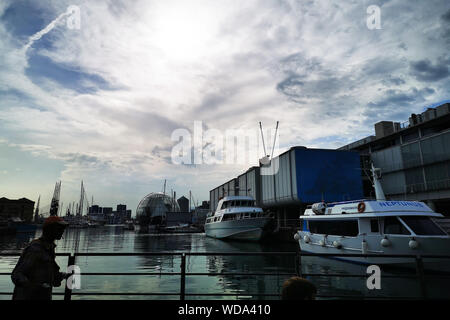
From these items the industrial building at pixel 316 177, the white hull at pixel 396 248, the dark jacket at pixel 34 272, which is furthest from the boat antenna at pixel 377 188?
the industrial building at pixel 316 177

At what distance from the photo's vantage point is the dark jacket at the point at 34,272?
3924mm

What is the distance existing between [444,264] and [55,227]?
737 inches

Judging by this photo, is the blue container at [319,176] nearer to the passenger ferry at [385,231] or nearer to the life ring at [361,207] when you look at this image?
the passenger ferry at [385,231]

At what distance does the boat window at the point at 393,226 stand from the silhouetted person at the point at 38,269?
1843 centimetres

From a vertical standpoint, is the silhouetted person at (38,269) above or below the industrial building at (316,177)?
below

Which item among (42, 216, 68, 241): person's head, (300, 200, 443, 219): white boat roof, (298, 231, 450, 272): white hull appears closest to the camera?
(42, 216, 68, 241): person's head

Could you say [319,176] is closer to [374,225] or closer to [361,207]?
[361,207]

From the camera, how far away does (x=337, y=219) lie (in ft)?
69.7

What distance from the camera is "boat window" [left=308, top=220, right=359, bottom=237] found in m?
19.7

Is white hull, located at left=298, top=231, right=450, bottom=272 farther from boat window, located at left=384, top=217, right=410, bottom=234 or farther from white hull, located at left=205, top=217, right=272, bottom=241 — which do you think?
white hull, located at left=205, top=217, right=272, bottom=241

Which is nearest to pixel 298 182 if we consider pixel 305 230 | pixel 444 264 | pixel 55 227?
pixel 305 230

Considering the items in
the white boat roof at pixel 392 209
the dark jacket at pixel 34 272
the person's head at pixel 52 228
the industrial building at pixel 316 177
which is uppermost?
the industrial building at pixel 316 177

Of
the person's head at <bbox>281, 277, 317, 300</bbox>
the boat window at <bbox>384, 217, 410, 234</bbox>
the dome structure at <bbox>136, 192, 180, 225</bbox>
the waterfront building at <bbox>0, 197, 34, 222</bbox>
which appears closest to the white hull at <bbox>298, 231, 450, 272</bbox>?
the boat window at <bbox>384, 217, 410, 234</bbox>

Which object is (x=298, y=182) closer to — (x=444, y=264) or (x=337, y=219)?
(x=337, y=219)
